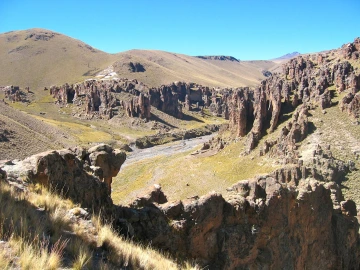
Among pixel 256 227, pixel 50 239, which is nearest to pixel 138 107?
pixel 256 227

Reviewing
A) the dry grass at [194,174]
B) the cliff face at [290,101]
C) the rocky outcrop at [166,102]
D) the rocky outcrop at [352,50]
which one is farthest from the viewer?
the rocky outcrop at [166,102]

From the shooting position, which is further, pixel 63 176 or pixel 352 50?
pixel 352 50

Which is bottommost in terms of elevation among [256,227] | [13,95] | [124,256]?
[256,227]

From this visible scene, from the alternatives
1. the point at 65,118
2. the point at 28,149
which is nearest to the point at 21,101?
the point at 65,118

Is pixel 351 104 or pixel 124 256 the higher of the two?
pixel 351 104

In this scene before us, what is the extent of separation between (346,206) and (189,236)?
63.8ft

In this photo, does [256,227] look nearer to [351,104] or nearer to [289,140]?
[289,140]

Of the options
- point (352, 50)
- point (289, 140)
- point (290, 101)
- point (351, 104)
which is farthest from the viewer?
point (352, 50)

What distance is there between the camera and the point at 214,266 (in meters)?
15.4

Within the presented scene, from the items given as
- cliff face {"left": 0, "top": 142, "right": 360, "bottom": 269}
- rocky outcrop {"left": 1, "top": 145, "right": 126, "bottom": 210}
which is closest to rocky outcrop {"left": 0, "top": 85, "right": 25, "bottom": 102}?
cliff face {"left": 0, "top": 142, "right": 360, "bottom": 269}

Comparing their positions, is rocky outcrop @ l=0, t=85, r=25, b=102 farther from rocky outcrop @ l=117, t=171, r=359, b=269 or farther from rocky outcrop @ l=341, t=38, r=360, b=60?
rocky outcrop @ l=117, t=171, r=359, b=269

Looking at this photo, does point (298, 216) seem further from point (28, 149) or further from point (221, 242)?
point (28, 149)

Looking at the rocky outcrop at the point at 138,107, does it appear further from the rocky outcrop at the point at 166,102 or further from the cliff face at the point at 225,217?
the cliff face at the point at 225,217

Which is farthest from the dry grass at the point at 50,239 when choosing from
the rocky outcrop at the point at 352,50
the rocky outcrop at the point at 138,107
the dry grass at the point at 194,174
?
the rocky outcrop at the point at 138,107
